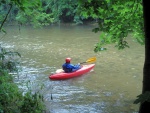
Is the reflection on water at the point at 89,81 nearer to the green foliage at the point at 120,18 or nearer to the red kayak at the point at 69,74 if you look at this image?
the red kayak at the point at 69,74

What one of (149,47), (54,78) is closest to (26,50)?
(54,78)

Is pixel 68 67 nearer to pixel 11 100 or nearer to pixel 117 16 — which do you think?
pixel 11 100

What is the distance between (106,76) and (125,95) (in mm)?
2176

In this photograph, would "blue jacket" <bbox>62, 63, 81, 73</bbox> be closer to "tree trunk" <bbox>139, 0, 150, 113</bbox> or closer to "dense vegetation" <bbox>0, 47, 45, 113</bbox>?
"dense vegetation" <bbox>0, 47, 45, 113</bbox>

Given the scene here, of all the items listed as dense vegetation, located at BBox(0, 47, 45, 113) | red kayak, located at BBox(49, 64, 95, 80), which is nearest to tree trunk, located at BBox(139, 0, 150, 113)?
dense vegetation, located at BBox(0, 47, 45, 113)

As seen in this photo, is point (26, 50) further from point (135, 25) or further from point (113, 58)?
point (135, 25)

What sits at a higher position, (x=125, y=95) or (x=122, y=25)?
(x=122, y=25)

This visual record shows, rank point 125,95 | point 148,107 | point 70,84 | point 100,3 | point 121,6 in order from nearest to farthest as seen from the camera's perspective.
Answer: point 148,107, point 100,3, point 121,6, point 125,95, point 70,84

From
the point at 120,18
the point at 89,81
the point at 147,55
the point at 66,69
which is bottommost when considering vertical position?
the point at 89,81

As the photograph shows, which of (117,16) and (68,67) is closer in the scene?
(117,16)

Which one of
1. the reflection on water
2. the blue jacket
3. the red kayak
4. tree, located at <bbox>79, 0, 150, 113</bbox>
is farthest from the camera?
the blue jacket

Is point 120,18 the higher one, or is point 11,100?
point 120,18

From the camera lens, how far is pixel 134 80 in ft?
31.1

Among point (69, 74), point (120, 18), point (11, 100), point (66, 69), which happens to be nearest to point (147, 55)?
point (120, 18)
